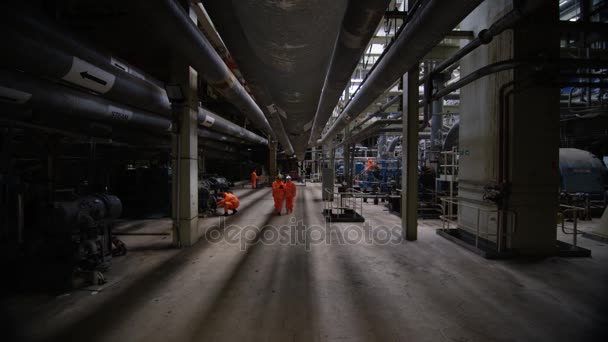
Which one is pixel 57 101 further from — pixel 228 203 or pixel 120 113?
pixel 228 203

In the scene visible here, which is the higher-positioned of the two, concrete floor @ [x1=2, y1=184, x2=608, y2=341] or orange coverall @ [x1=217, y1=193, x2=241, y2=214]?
orange coverall @ [x1=217, y1=193, x2=241, y2=214]

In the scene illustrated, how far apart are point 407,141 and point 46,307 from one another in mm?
5526

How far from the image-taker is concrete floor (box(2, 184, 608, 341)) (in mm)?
2158

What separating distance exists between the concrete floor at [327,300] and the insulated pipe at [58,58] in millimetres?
2275

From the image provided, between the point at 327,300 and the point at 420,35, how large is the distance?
2.79 m

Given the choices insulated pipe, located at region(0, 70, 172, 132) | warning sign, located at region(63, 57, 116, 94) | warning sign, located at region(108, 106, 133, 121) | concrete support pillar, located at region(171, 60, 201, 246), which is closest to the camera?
warning sign, located at region(63, 57, 116, 94)

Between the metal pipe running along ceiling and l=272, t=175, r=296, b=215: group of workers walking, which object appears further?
l=272, t=175, r=296, b=215: group of workers walking

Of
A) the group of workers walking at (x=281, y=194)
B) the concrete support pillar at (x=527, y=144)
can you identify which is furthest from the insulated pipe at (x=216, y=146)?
the concrete support pillar at (x=527, y=144)

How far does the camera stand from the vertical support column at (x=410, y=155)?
490 cm

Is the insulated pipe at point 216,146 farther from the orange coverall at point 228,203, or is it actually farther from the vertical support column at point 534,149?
the vertical support column at point 534,149

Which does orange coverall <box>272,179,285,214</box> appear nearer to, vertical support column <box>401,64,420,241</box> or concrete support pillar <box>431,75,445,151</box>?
vertical support column <box>401,64,420,241</box>

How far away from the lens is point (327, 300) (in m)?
2.64

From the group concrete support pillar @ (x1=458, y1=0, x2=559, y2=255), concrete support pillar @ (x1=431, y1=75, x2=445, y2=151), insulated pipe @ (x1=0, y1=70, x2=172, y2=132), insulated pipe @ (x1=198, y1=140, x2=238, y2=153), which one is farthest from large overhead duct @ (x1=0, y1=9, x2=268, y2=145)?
concrete support pillar @ (x1=431, y1=75, x2=445, y2=151)

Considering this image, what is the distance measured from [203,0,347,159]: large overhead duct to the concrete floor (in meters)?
2.43
